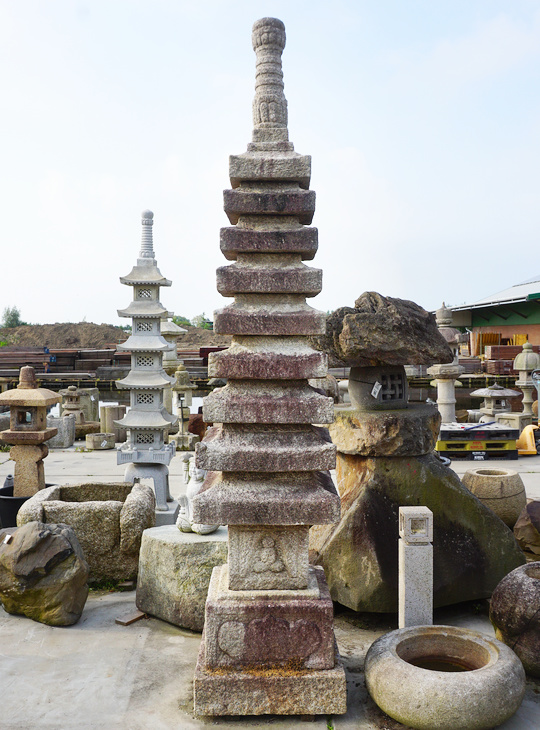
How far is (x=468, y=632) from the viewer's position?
4.63 metres

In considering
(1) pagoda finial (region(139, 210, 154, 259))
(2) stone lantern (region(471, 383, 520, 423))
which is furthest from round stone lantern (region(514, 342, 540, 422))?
(1) pagoda finial (region(139, 210, 154, 259))

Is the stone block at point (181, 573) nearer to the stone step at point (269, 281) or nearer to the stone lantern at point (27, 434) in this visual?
the stone step at point (269, 281)

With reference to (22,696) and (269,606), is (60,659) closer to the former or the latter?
(22,696)

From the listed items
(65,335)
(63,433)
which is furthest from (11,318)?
(63,433)

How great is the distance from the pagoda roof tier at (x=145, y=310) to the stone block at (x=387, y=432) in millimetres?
4788

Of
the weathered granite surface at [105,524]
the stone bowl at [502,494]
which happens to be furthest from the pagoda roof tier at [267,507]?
the stone bowl at [502,494]

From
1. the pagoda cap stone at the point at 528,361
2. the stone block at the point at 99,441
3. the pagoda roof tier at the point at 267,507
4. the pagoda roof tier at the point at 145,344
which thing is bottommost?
the stone block at the point at 99,441

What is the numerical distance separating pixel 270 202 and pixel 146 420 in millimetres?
6222

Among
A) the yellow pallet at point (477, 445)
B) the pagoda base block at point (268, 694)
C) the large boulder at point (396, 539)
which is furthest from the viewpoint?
the yellow pallet at point (477, 445)

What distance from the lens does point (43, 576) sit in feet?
19.1

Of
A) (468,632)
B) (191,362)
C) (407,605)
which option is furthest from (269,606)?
(191,362)

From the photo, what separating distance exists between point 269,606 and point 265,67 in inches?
158

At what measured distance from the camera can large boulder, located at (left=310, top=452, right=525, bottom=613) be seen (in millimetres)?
5895

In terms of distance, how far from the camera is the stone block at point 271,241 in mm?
4727
